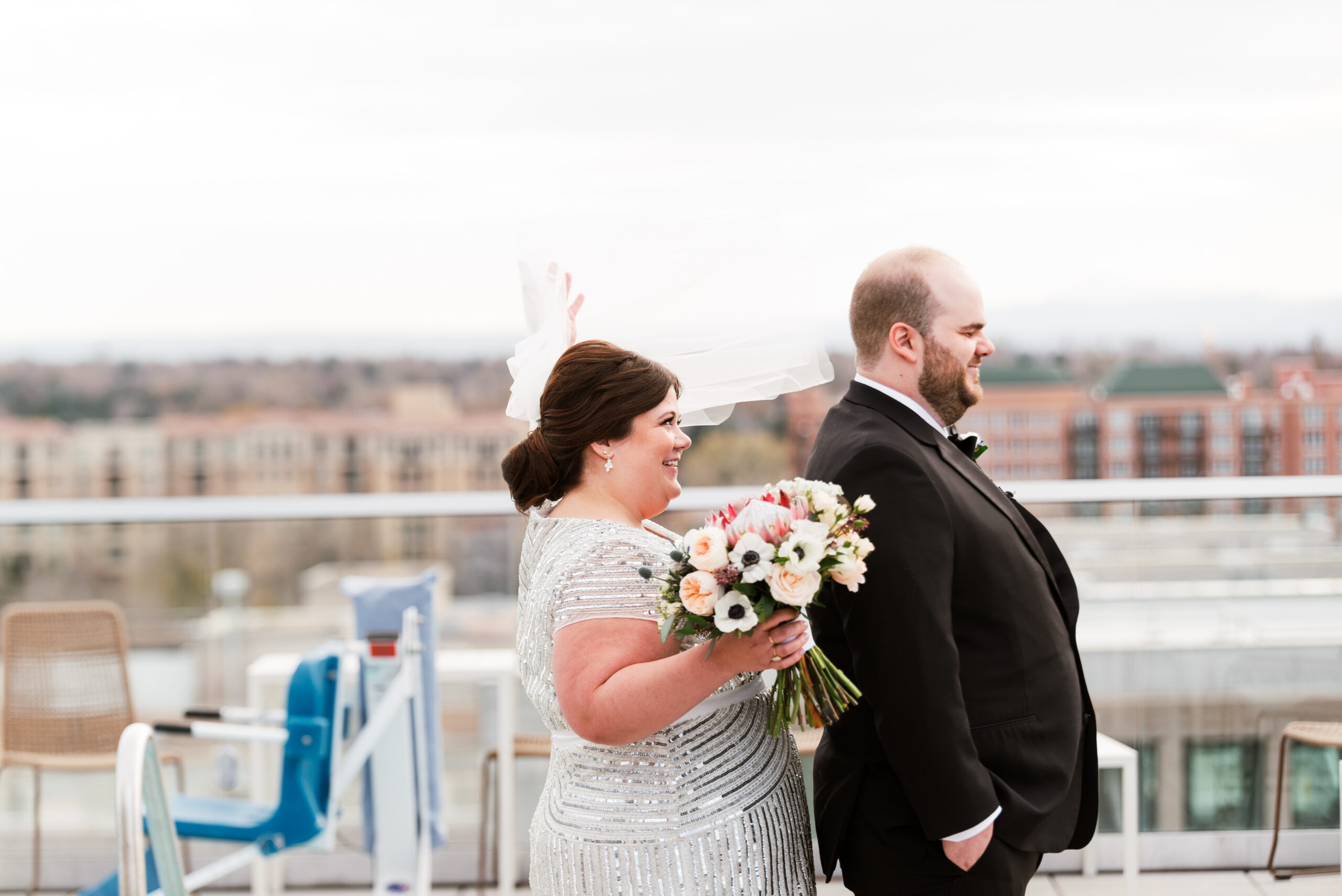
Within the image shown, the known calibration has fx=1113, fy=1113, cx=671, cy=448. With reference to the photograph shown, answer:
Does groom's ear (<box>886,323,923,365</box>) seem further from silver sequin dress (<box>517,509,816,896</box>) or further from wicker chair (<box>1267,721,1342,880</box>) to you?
wicker chair (<box>1267,721,1342,880</box>)

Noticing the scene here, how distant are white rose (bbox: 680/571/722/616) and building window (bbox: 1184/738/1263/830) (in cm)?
308

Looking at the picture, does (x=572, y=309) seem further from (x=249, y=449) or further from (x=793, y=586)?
(x=249, y=449)

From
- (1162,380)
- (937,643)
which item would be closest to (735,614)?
(937,643)

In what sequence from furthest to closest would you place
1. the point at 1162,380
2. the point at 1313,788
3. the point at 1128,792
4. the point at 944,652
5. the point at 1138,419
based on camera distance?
1. the point at 1138,419
2. the point at 1162,380
3. the point at 1313,788
4. the point at 1128,792
5. the point at 944,652

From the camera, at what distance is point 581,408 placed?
1517 millimetres

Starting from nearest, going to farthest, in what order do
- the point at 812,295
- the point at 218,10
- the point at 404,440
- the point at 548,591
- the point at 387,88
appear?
the point at 548,591, the point at 812,295, the point at 218,10, the point at 387,88, the point at 404,440

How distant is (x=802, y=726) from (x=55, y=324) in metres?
40.8

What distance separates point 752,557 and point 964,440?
622 mm

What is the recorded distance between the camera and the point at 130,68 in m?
31.0

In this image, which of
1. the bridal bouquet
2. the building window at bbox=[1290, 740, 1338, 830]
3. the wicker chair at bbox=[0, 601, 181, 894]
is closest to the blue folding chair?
the wicker chair at bbox=[0, 601, 181, 894]

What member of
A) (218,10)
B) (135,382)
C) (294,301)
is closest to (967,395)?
(218,10)

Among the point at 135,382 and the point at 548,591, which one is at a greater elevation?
the point at 548,591

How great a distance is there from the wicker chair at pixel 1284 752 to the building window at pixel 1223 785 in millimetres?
62

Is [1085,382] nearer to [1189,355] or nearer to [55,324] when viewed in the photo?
[1189,355]
